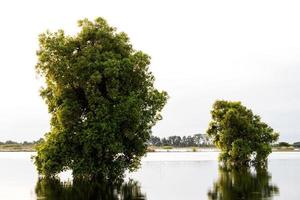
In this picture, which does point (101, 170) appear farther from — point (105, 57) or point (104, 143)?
point (105, 57)

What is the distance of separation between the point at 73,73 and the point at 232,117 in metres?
46.4

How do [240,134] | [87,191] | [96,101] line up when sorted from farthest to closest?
[240,134]
[96,101]
[87,191]

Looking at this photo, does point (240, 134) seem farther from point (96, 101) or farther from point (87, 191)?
point (87, 191)

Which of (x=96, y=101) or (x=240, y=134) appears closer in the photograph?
(x=96, y=101)

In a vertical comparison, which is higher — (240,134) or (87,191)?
(240,134)

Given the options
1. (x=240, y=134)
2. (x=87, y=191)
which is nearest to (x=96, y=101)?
(x=87, y=191)

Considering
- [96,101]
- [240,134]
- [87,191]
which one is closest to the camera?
[87,191]

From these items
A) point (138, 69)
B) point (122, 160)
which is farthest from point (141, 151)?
point (138, 69)

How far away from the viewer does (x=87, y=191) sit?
49.6 meters

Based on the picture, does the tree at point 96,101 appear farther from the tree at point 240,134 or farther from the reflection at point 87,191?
the tree at point 240,134

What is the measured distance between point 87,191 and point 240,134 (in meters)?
57.8

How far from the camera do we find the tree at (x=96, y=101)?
59.4 m

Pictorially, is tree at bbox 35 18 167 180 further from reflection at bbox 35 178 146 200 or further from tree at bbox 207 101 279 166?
tree at bbox 207 101 279 166

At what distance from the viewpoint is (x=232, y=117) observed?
3942 inches
